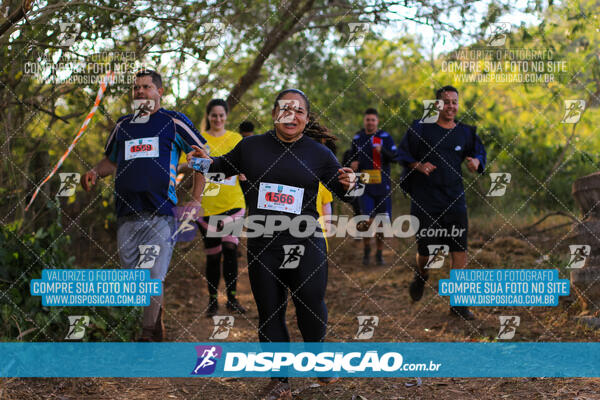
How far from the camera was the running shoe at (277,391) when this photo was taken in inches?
159

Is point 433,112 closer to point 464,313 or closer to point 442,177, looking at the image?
point 442,177

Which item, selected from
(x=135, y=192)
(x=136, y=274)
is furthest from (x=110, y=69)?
(x=136, y=274)

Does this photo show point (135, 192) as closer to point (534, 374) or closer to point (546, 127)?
point (534, 374)

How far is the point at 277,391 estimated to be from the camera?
4.07m

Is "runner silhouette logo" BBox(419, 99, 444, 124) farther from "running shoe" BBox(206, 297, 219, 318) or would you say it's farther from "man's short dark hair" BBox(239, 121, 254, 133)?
"running shoe" BBox(206, 297, 219, 318)

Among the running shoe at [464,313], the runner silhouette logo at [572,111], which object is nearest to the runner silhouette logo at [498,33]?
the runner silhouette logo at [572,111]

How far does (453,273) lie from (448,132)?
1389mm

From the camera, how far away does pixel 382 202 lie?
29.0 ft

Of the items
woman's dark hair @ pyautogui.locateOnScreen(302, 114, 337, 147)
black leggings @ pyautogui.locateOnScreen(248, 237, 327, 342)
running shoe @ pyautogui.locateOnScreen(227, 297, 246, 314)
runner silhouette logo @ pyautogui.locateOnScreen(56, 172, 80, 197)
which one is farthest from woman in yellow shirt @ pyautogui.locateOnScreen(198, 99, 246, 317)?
black leggings @ pyautogui.locateOnScreen(248, 237, 327, 342)

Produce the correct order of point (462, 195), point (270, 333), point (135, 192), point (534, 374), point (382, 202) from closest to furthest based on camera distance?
1. point (270, 333)
2. point (534, 374)
3. point (135, 192)
4. point (462, 195)
5. point (382, 202)

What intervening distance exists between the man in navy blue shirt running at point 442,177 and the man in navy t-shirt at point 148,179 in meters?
2.32

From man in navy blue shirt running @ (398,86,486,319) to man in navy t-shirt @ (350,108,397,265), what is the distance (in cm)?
211

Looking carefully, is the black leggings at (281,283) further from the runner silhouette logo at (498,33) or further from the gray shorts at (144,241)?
the runner silhouette logo at (498,33)

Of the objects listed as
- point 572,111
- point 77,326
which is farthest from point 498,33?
point 77,326
